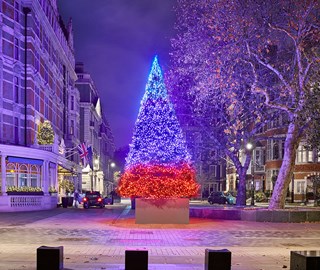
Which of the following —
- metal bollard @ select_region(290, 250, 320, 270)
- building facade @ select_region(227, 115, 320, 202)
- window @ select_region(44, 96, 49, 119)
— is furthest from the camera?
building facade @ select_region(227, 115, 320, 202)

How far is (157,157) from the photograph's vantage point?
2083cm

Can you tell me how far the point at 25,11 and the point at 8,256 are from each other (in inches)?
1105

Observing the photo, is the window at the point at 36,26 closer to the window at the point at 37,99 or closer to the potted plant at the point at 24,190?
the window at the point at 37,99

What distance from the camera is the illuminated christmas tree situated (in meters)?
20.5

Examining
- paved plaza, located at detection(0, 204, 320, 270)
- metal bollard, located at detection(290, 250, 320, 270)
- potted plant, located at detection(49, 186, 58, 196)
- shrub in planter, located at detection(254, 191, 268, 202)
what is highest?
metal bollard, located at detection(290, 250, 320, 270)

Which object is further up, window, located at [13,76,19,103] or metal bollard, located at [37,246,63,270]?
window, located at [13,76,19,103]

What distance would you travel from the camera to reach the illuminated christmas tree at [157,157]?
20469 millimetres

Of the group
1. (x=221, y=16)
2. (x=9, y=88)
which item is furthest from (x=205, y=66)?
(x=9, y=88)

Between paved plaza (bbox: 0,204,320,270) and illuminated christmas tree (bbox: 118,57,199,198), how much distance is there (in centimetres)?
157

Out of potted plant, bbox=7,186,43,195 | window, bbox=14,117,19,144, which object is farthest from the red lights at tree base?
window, bbox=14,117,19,144

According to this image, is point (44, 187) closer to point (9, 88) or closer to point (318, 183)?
point (9, 88)

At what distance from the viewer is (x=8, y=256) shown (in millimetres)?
11797

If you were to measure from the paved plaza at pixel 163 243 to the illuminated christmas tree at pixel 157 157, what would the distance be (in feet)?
5.17

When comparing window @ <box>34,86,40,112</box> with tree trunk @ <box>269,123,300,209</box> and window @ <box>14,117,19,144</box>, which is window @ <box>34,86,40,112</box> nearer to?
window @ <box>14,117,19,144</box>
